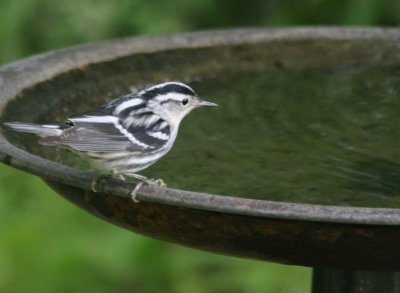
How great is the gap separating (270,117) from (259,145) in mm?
287

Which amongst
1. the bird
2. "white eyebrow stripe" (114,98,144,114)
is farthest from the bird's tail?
"white eyebrow stripe" (114,98,144,114)

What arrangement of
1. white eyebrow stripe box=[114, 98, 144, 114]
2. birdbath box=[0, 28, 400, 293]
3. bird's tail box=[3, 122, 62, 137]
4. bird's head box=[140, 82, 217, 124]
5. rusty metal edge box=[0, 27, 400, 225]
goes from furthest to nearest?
bird's head box=[140, 82, 217, 124], white eyebrow stripe box=[114, 98, 144, 114], bird's tail box=[3, 122, 62, 137], birdbath box=[0, 28, 400, 293], rusty metal edge box=[0, 27, 400, 225]

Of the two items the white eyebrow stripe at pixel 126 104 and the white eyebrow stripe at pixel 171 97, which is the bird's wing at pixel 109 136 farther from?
the white eyebrow stripe at pixel 171 97

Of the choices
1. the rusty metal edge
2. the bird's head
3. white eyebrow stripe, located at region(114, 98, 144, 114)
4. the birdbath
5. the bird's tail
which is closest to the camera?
the rusty metal edge

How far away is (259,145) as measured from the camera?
3736 mm

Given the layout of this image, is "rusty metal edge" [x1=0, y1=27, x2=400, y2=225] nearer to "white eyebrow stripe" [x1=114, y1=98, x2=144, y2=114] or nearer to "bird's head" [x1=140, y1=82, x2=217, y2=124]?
"white eyebrow stripe" [x1=114, y1=98, x2=144, y2=114]

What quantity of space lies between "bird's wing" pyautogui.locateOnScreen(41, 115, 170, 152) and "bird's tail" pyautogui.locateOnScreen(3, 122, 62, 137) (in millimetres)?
35

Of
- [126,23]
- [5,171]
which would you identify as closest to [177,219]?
[5,171]

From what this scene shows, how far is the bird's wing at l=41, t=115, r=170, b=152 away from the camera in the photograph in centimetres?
313

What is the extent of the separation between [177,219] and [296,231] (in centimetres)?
31

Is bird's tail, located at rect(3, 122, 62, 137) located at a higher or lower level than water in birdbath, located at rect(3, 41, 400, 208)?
lower

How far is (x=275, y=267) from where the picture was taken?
4883 millimetres

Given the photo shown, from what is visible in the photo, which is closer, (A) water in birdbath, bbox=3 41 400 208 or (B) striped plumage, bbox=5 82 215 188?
(B) striped plumage, bbox=5 82 215 188

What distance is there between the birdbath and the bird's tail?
0.24 feet
